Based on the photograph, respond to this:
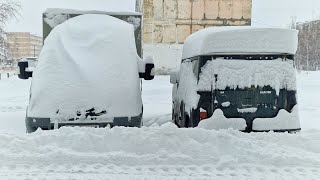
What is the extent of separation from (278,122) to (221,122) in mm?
898

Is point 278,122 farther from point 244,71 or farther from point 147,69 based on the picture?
point 147,69

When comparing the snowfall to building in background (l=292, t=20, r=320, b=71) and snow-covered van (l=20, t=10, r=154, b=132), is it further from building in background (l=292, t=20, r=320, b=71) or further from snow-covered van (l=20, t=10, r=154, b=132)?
building in background (l=292, t=20, r=320, b=71)

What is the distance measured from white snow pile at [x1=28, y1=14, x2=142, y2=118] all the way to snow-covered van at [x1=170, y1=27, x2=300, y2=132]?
1.15m

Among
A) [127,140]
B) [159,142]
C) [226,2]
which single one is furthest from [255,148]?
[226,2]

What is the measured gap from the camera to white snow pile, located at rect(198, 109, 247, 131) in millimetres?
5699

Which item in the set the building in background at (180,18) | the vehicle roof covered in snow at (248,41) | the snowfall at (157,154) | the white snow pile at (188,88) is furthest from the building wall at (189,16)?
the snowfall at (157,154)

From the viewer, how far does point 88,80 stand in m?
5.72

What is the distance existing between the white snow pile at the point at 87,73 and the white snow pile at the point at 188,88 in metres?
0.81

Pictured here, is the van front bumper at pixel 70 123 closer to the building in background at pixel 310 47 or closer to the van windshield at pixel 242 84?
the van windshield at pixel 242 84

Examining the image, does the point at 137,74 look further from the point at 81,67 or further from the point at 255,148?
the point at 255,148

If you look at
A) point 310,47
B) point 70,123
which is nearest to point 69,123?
point 70,123

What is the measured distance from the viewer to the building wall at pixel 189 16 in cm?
2053

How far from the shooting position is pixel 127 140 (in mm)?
5117

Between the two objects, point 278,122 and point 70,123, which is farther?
point 278,122
